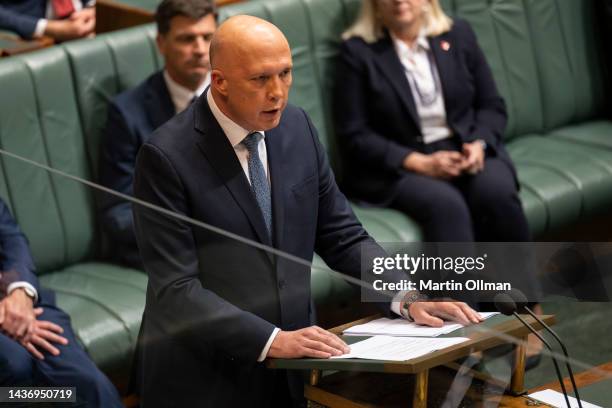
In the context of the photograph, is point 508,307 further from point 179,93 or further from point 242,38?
point 179,93

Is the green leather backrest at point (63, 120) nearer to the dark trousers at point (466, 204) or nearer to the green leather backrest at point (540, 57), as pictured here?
the dark trousers at point (466, 204)

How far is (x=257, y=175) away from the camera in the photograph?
4.77 ft

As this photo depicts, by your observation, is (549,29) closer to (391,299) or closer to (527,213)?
(527,213)

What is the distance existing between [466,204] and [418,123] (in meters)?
0.21

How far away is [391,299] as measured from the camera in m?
1.35

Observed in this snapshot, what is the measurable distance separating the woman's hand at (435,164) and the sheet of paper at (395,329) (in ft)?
4.24

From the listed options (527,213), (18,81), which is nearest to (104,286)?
(18,81)

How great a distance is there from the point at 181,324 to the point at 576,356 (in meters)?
0.45

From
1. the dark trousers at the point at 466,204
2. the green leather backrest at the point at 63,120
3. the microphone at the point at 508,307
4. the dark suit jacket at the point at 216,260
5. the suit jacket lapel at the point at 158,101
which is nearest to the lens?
the microphone at the point at 508,307

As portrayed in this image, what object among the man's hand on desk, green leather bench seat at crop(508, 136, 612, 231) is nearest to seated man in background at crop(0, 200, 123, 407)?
the man's hand on desk

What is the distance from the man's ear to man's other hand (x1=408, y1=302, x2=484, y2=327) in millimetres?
347

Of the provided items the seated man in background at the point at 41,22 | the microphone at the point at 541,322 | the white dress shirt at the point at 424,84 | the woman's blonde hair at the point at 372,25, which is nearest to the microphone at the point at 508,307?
the microphone at the point at 541,322

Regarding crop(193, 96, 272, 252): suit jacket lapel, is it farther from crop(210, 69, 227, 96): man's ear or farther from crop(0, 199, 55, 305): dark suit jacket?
crop(0, 199, 55, 305): dark suit jacket

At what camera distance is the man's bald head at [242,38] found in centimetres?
140
